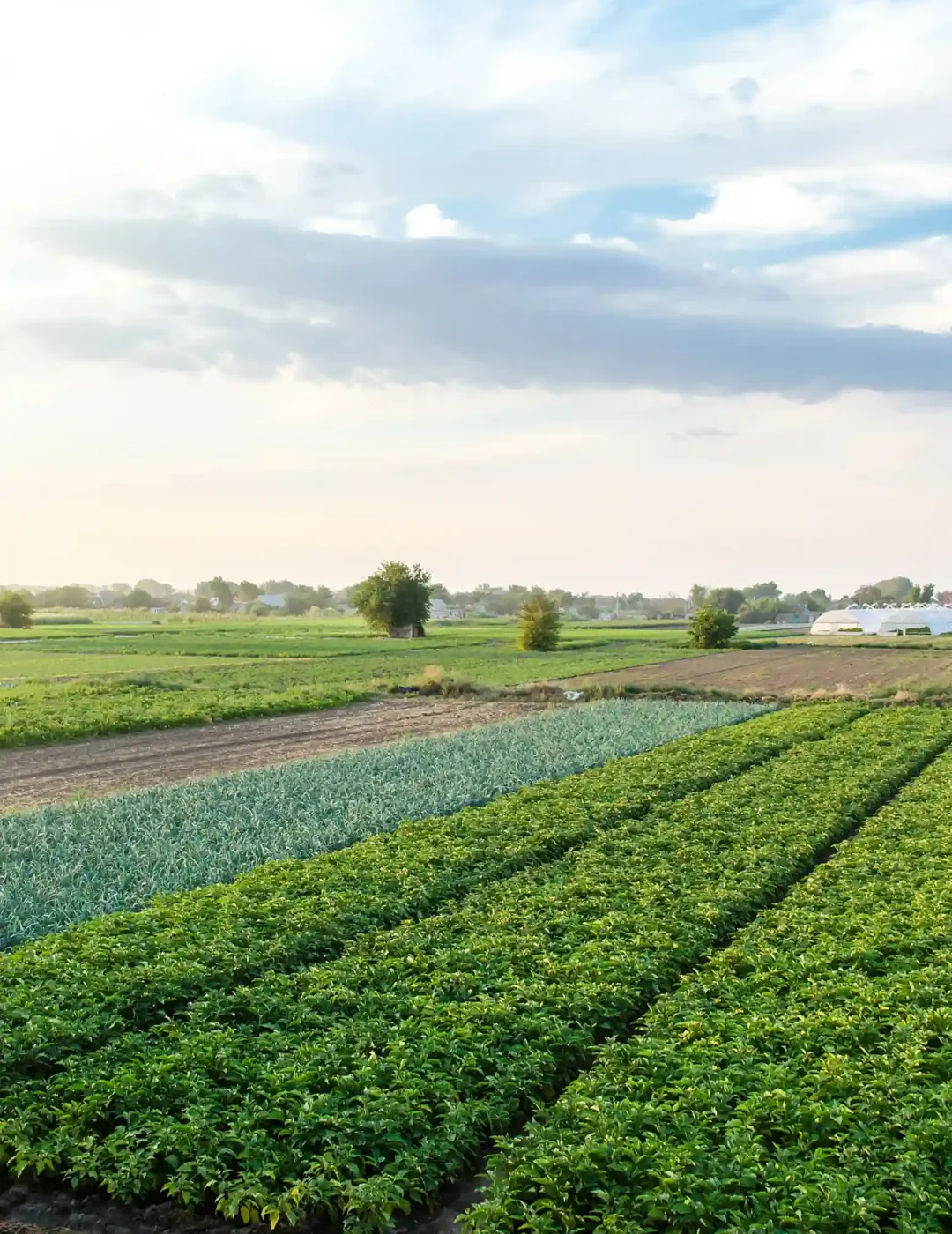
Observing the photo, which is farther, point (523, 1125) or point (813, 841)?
point (813, 841)

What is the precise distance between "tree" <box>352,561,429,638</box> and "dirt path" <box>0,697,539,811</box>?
5519 cm

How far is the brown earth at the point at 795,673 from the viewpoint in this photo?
45.8m

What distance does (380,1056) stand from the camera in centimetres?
831

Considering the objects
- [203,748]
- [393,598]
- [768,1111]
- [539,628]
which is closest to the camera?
[768,1111]

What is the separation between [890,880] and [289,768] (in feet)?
47.7

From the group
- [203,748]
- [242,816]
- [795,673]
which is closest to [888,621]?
[795,673]

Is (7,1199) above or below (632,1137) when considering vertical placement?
below

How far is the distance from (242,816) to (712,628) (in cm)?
6673

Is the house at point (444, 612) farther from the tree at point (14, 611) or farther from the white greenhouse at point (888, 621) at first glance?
the white greenhouse at point (888, 621)

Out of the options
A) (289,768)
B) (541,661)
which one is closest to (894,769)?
(289,768)

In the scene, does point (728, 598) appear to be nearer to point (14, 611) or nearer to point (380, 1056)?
point (14, 611)

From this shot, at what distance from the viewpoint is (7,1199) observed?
7.04m

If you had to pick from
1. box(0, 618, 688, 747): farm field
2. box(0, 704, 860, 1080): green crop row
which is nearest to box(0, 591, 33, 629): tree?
box(0, 618, 688, 747): farm field

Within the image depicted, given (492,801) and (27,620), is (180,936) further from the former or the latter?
(27,620)
